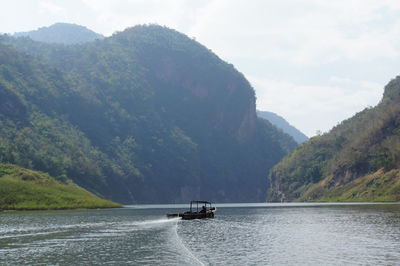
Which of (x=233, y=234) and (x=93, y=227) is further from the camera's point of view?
(x=93, y=227)

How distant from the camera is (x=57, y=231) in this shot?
93625 millimetres

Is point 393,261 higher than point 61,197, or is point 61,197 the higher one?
point 61,197

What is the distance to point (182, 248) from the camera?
68.6 m

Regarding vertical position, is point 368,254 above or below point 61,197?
below

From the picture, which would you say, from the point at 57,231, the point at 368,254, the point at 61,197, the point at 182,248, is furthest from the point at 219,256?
the point at 61,197

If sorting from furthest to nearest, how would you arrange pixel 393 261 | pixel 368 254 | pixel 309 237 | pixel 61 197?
pixel 61 197 < pixel 309 237 < pixel 368 254 < pixel 393 261

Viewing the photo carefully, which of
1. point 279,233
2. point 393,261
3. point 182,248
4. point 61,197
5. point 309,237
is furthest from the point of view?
point 61,197

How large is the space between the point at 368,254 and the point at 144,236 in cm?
3945

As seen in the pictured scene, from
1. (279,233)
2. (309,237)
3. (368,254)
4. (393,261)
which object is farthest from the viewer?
(279,233)

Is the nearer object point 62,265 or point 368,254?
point 62,265

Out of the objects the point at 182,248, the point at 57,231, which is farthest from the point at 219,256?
the point at 57,231

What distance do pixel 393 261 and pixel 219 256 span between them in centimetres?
1934

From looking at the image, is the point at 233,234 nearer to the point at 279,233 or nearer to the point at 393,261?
the point at 279,233

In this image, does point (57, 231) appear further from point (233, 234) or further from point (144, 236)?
point (233, 234)
